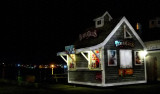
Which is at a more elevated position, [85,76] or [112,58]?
[112,58]

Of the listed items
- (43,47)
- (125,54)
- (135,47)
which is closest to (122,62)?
(125,54)

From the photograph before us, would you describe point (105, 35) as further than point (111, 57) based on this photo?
Yes

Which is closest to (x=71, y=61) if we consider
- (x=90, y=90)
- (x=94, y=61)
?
(x=94, y=61)

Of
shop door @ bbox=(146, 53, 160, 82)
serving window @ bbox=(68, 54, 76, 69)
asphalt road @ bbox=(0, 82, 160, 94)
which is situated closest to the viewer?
asphalt road @ bbox=(0, 82, 160, 94)

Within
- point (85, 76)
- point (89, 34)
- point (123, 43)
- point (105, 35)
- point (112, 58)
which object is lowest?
point (85, 76)

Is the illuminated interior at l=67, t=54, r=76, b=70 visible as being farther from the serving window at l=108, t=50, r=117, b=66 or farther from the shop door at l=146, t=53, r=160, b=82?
the shop door at l=146, t=53, r=160, b=82

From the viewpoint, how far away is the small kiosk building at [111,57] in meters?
18.6

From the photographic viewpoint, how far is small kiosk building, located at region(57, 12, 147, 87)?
18.6 meters

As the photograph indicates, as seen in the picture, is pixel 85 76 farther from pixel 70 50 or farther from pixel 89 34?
pixel 89 34

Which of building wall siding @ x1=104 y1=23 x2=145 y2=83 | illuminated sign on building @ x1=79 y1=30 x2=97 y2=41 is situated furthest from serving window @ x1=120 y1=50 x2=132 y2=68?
illuminated sign on building @ x1=79 y1=30 x2=97 y2=41

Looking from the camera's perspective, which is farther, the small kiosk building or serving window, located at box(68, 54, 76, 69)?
serving window, located at box(68, 54, 76, 69)

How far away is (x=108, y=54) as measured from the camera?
18.8m

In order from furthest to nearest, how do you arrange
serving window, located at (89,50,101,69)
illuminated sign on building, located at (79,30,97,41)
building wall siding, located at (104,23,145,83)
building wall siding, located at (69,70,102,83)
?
illuminated sign on building, located at (79,30,97,41) < serving window, located at (89,50,101,69) < building wall siding, located at (69,70,102,83) < building wall siding, located at (104,23,145,83)

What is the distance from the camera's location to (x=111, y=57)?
1895cm
